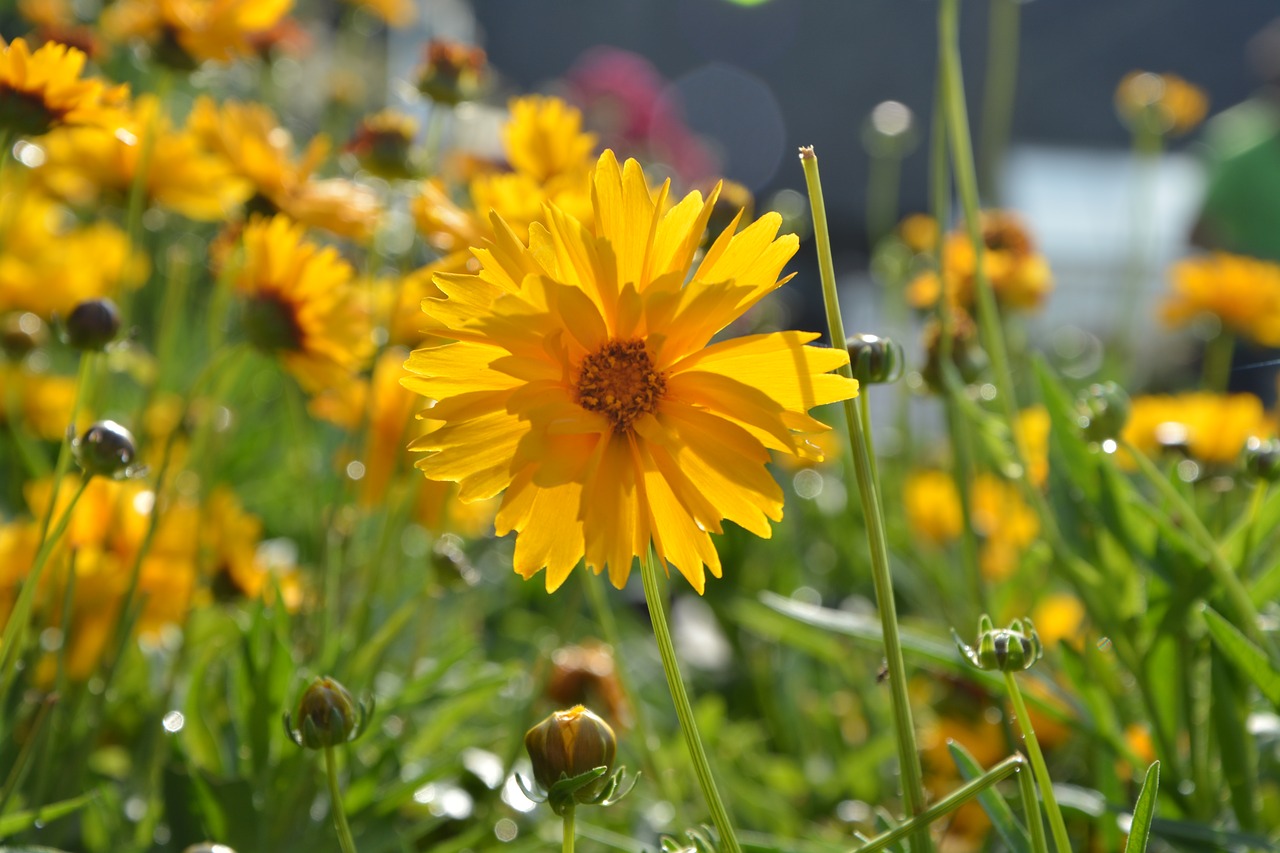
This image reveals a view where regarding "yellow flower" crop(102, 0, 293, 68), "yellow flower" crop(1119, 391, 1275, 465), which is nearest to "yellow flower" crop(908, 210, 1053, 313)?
"yellow flower" crop(1119, 391, 1275, 465)

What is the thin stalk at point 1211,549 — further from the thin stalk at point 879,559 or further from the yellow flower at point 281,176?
the yellow flower at point 281,176

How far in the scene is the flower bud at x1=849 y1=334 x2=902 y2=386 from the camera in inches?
17.2

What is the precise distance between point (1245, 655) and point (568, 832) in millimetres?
312

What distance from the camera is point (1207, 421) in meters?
0.98

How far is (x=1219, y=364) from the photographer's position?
1.36 metres

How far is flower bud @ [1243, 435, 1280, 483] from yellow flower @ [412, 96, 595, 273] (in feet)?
1.05

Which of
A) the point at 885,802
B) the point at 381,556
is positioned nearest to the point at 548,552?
the point at 381,556

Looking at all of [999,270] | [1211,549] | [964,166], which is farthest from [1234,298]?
[1211,549]

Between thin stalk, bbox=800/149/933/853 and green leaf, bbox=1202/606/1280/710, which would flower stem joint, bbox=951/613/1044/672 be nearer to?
thin stalk, bbox=800/149/933/853

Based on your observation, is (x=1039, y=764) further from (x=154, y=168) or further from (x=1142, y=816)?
(x=154, y=168)

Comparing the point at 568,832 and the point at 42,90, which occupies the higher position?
the point at 42,90

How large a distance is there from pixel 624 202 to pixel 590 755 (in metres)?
0.19

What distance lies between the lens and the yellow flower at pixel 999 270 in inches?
39.5

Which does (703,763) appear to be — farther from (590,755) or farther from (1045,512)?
(1045,512)
